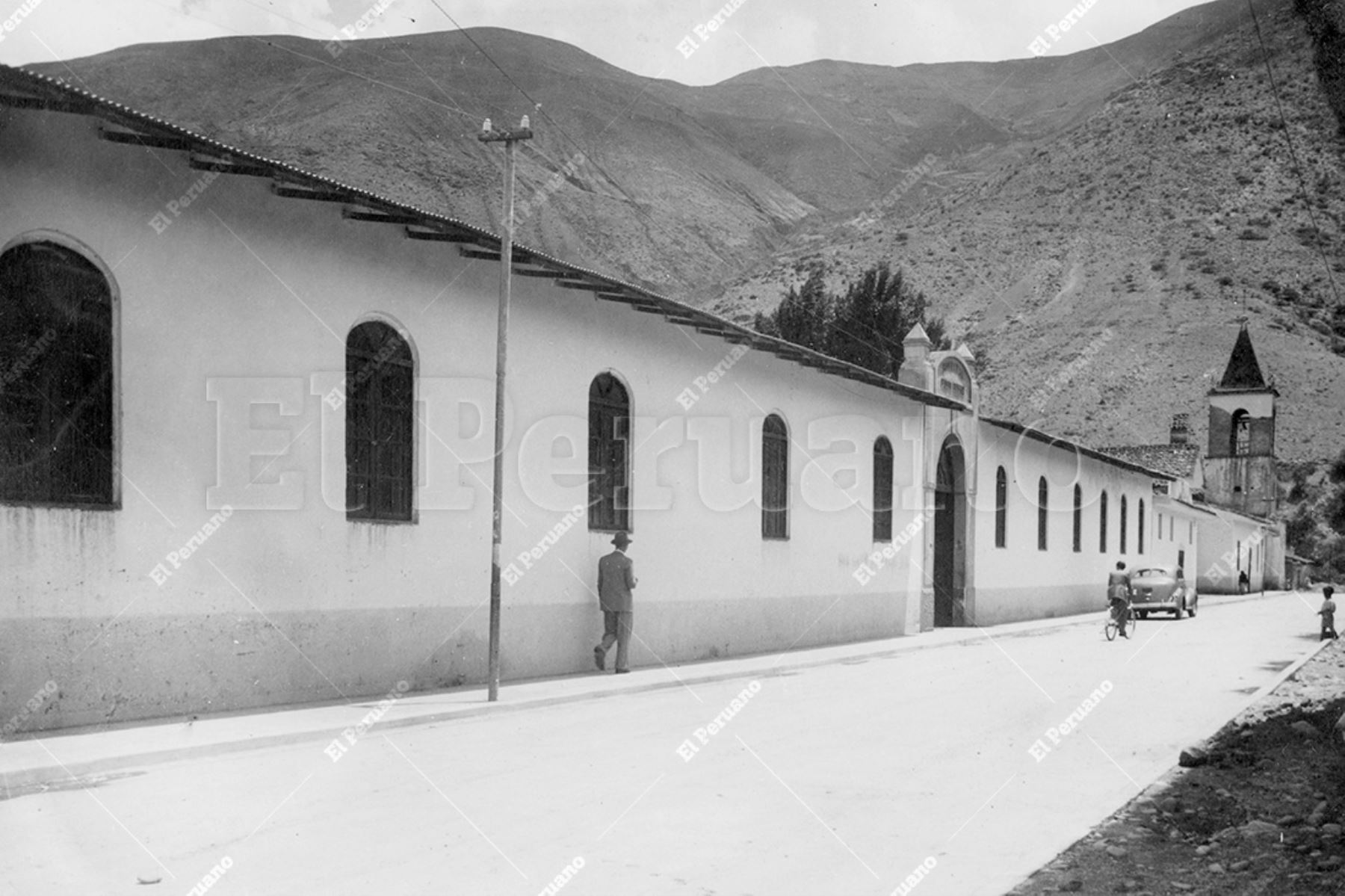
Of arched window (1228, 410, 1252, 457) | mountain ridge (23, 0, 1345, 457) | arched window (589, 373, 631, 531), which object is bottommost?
arched window (589, 373, 631, 531)

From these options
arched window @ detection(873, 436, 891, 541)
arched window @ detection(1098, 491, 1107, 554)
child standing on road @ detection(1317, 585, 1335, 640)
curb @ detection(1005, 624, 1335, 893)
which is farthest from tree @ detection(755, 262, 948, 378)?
curb @ detection(1005, 624, 1335, 893)

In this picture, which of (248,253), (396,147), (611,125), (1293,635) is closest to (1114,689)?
(248,253)

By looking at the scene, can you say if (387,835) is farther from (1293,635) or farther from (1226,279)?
(1226,279)

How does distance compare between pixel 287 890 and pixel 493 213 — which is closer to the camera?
pixel 287 890

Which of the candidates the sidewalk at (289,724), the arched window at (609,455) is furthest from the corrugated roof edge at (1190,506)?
the arched window at (609,455)

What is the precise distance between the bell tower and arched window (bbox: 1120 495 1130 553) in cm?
3860

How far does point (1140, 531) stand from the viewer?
50.2 metres

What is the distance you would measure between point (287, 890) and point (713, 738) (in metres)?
5.58

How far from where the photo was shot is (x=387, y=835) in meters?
7.05

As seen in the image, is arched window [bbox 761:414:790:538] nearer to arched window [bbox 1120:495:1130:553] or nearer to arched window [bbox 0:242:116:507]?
arched window [bbox 0:242:116:507]

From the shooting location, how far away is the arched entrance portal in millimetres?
30375

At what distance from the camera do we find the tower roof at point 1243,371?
82562mm

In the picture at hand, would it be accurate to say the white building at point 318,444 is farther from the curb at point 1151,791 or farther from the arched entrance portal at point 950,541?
the arched entrance portal at point 950,541

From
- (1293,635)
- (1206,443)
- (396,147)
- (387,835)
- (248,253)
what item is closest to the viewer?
(387,835)
